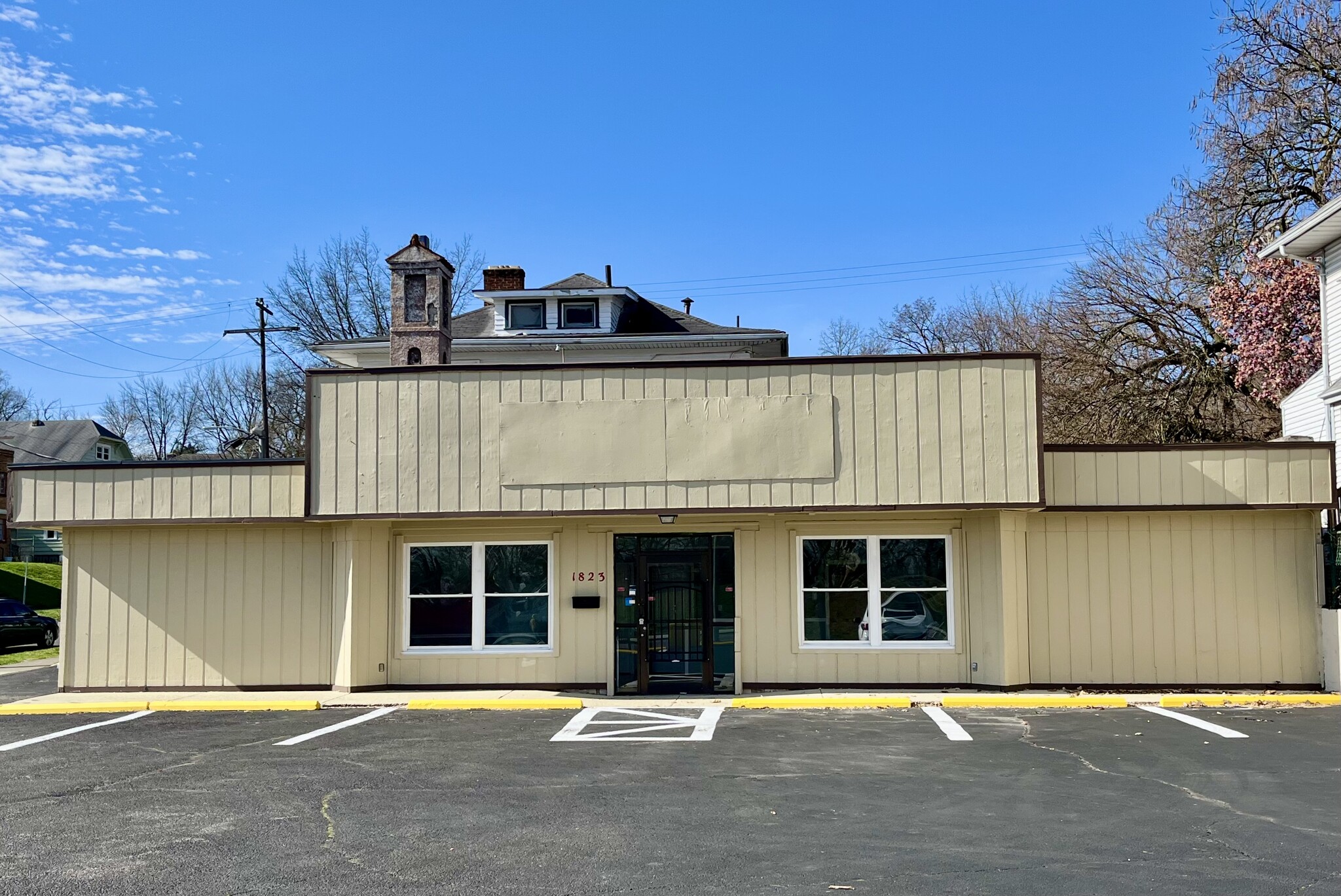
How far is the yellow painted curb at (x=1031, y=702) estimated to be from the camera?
14.7 metres

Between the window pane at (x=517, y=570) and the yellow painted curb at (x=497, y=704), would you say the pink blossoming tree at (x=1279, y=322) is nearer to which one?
the window pane at (x=517, y=570)

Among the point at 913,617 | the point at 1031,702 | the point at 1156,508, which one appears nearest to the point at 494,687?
the point at 913,617

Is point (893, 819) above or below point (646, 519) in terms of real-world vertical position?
below

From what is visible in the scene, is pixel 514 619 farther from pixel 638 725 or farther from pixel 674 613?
pixel 638 725

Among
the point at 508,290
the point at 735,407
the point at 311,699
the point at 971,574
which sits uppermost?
the point at 508,290

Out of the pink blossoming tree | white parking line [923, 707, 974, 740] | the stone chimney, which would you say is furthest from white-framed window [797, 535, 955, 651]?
the pink blossoming tree

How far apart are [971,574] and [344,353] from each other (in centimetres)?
1868

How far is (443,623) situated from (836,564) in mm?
5839

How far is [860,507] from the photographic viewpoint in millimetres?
15125

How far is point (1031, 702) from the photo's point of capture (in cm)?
1473

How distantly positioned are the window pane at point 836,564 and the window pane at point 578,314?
15717 mm

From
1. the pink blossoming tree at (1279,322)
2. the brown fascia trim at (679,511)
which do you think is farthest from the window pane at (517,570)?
the pink blossoming tree at (1279,322)

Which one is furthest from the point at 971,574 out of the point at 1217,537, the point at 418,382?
the point at 418,382

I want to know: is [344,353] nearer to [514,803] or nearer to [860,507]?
[860,507]
